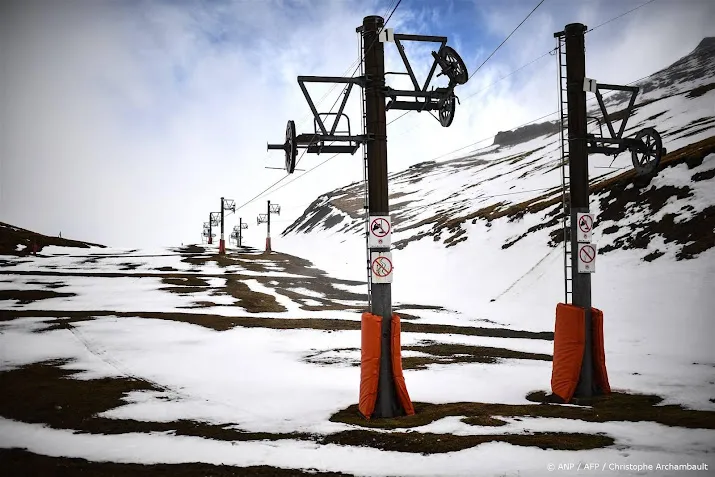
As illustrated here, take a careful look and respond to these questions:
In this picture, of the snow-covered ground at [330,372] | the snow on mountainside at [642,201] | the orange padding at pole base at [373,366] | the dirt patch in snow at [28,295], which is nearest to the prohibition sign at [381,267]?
the orange padding at pole base at [373,366]

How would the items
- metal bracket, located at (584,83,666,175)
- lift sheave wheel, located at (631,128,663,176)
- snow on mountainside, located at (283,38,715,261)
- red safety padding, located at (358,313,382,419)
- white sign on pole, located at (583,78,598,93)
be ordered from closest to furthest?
red safety padding, located at (358,313,382,419) → white sign on pole, located at (583,78,598,93) → metal bracket, located at (584,83,666,175) → lift sheave wheel, located at (631,128,663,176) → snow on mountainside, located at (283,38,715,261)

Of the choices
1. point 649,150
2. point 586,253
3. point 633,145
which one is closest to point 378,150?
point 586,253

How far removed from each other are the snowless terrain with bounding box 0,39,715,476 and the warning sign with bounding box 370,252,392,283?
2.73 metres

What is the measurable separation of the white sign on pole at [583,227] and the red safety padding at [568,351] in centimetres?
165

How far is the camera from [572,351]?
9.55m

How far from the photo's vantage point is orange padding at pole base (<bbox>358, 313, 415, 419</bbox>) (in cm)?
842

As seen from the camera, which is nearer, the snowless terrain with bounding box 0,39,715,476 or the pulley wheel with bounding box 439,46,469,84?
the snowless terrain with bounding box 0,39,715,476

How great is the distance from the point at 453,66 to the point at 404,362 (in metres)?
8.18

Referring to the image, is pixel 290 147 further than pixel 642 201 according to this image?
No

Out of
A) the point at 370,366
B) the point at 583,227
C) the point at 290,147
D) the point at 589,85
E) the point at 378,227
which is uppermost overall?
the point at 589,85

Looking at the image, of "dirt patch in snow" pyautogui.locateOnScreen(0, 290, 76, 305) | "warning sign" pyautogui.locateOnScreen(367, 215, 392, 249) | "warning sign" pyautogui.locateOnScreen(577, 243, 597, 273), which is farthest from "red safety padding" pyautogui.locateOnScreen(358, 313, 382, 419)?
"dirt patch in snow" pyautogui.locateOnScreen(0, 290, 76, 305)

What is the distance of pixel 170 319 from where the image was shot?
17.7m

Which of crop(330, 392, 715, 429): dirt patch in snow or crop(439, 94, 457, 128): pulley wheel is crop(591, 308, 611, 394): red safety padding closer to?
crop(330, 392, 715, 429): dirt patch in snow

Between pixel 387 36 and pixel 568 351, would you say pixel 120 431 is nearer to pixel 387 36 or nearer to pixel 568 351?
pixel 387 36
